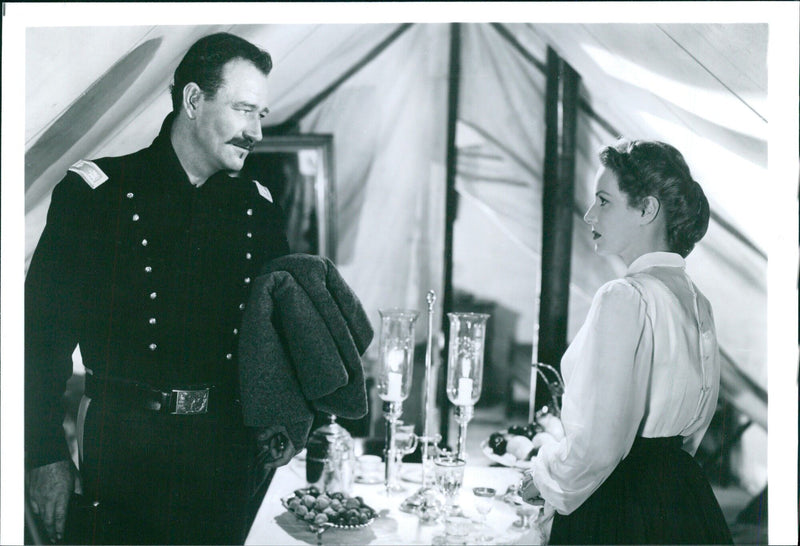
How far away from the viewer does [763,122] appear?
1.65m

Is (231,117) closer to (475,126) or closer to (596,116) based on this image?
(475,126)

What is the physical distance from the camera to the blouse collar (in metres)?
1.43

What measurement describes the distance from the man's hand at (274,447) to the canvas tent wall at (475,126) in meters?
0.56

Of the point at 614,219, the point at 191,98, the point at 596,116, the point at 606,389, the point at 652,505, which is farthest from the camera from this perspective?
the point at 596,116

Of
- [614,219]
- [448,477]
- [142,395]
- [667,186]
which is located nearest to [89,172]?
[142,395]

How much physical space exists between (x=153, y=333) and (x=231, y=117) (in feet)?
1.75

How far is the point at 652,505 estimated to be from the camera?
4.59ft

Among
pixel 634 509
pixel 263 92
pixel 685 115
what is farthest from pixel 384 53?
pixel 634 509

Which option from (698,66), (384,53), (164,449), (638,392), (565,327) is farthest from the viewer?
(565,327)

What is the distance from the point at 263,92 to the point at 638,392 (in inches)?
43.5

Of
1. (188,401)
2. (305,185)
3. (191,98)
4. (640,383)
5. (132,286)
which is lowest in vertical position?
(188,401)

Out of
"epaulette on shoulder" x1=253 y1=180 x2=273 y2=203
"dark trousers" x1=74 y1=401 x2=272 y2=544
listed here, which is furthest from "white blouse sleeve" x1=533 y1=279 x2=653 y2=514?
"epaulette on shoulder" x1=253 y1=180 x2=273 y2=203

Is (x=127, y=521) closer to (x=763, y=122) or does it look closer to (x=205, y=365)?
(x=205, y=365)

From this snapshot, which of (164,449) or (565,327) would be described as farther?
(565,327)
